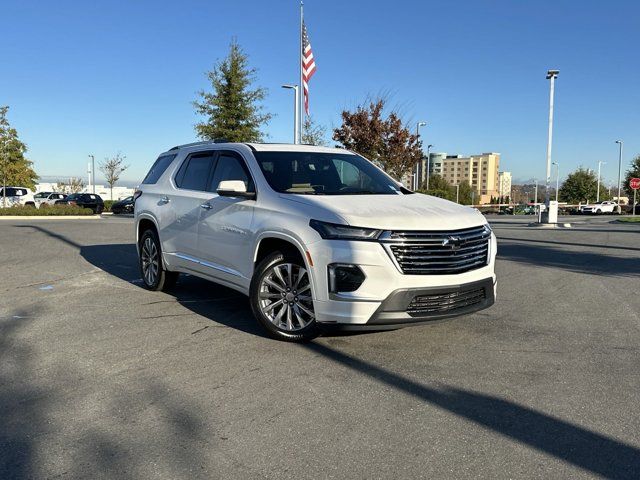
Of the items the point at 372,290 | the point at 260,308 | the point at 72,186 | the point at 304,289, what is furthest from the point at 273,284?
the point at 72,186

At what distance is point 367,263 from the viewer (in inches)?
171

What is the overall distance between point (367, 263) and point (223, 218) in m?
2.06

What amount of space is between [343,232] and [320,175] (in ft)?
5.02

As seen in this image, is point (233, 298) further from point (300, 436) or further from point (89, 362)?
point (300, 436)

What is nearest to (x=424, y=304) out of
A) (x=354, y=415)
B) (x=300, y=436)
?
(x=354, y=415)

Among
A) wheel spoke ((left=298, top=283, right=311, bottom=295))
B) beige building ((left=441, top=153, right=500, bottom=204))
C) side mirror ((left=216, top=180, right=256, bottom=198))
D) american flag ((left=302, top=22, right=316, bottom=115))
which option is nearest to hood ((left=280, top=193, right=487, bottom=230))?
side mirror ((left=216, top=180, right=256, bottom=198))

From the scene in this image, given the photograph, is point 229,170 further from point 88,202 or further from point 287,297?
point 88,202

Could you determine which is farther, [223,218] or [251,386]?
[223,218]

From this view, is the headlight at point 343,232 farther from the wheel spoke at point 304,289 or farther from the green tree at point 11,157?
the green tree at point 11,157

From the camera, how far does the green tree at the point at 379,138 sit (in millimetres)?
27406

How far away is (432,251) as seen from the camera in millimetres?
4496

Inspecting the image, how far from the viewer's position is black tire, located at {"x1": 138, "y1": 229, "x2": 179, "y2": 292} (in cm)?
723

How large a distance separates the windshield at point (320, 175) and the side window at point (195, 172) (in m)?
0.94

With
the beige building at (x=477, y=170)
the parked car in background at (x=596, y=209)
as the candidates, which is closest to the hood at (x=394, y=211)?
the parked car in background at (x=596, y=209)
